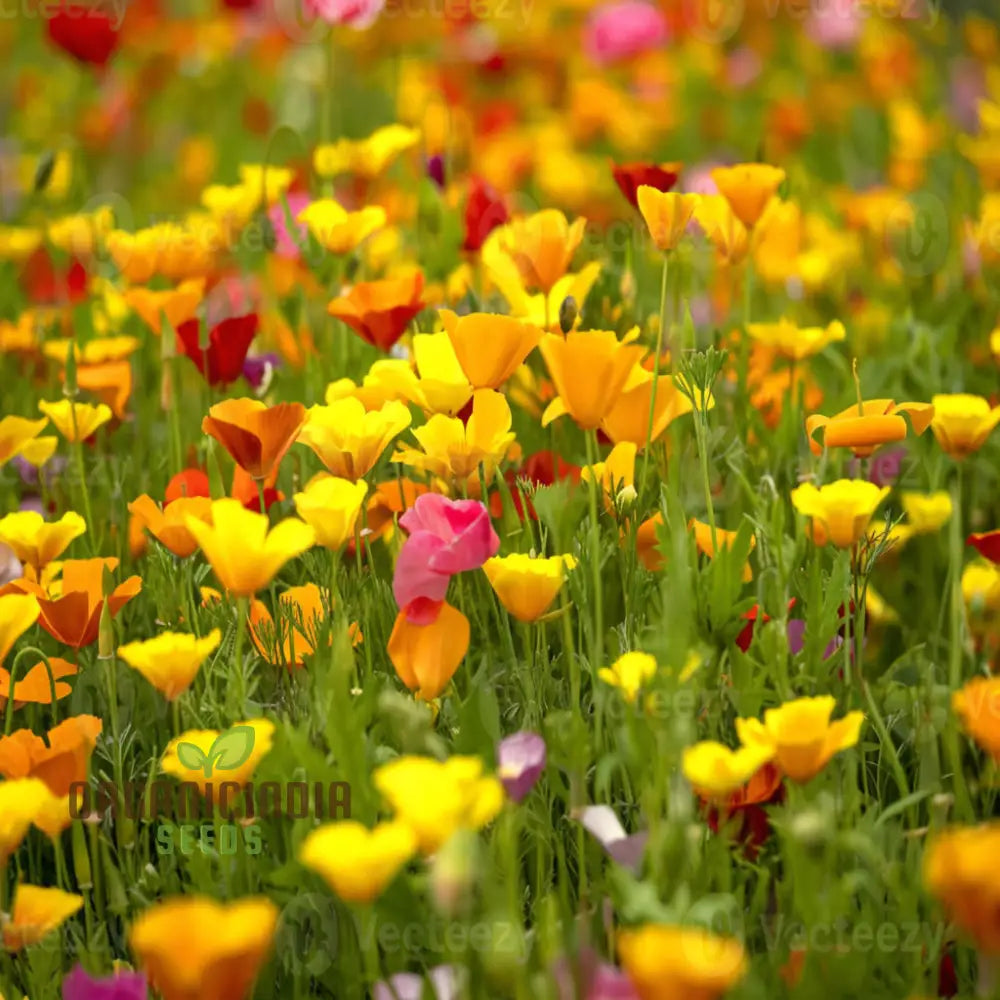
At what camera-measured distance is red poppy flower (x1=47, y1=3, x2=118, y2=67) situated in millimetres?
2502

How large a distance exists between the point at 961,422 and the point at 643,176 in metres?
0.43

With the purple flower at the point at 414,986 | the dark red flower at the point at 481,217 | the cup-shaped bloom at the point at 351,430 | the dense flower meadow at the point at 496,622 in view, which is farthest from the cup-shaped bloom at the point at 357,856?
the dark red flower at the point at 481,217

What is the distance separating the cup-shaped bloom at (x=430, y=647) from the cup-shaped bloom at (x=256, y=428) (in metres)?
0.21

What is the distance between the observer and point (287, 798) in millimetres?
1021

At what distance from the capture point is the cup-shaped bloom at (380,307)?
4.80 ft

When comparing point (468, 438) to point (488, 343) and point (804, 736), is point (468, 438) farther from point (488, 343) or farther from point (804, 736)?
point (804, 736)

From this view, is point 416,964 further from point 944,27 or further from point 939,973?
point 944,27

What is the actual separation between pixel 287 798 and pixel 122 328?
1.19 m

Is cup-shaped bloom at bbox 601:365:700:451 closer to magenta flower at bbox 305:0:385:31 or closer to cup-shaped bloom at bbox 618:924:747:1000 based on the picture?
cup-shaped bloom at bbox 618:924:747:1000

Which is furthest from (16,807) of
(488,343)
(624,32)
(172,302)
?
(624,32)

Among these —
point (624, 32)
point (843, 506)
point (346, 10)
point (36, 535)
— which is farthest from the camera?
point (624, 32)

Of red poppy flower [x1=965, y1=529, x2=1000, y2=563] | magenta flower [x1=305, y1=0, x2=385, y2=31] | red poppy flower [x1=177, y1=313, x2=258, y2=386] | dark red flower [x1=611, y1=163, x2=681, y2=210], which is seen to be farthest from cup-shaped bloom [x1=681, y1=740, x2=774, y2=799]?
magenta flower [x1=305, y1=0, x2=385, y2=31]

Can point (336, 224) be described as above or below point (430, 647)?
above

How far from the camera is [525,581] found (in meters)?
1.07
